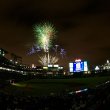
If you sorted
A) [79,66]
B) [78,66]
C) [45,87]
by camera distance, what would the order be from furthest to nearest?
[78,66] < [79,66] < [45,87]

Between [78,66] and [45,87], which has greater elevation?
[78,66]

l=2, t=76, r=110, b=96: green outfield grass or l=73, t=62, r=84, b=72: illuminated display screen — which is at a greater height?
l=73, t=62, r=84, b=72: illuminated display screen

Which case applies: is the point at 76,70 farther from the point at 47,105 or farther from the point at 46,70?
the point at 47,105

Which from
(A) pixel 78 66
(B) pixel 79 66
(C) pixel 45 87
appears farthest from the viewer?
(A) pixel 78 66

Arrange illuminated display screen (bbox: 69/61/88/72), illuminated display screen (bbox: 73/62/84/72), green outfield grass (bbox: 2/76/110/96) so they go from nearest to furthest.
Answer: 1. green outfield grass (bbox: 2/76/110/96)
2. illuminated display screen (bbox: 69/61/88/72)
3. illuminated display screen (bbox: 73/62/84/72)

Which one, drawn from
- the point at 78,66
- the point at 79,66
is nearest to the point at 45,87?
the point at 79,66

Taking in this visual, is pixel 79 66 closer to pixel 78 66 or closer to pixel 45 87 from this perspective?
pixel 78 66

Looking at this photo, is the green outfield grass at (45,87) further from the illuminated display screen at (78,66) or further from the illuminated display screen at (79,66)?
the illuminated display screen at (78,66)

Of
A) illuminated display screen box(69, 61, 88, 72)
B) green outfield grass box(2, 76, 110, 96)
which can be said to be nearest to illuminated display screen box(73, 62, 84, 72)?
illuminated display screen box(69, 61, 88, 72)

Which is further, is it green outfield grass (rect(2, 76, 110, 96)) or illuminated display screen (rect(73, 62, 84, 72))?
illuminated display screen (rect(73, 62, 84, 72))

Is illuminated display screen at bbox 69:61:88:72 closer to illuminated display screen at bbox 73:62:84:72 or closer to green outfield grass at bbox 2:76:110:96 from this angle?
illuminated display screen at bbox 73:62:84:72

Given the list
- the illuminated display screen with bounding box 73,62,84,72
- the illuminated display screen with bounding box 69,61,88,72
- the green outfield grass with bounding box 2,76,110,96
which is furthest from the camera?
the illuminated display screen with bounding box 73,62,84,72
